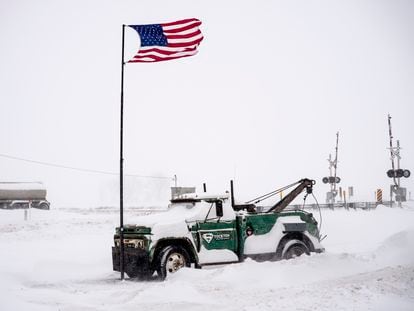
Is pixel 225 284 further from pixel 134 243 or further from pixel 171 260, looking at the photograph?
pixel 134 243

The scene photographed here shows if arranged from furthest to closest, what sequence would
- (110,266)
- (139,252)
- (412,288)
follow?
(110,266) < (139,252) < (412,288)

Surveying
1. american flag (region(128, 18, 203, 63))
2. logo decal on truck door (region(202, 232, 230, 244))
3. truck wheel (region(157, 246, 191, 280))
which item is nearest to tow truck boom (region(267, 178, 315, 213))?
logo decal on truck door (region(202, 232, 230, 244))

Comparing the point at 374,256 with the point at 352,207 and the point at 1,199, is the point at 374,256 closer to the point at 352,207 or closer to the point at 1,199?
the point at 352,207

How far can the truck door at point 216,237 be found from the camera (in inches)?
448

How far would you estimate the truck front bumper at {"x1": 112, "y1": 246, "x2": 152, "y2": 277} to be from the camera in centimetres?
1089

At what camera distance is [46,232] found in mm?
21969

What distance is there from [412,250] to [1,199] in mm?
44075

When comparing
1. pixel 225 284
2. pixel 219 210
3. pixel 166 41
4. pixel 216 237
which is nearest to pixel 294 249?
Answer: pixel 216 237

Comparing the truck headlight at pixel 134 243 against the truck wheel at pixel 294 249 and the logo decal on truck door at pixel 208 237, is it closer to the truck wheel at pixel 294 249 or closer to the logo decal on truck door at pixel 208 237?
the logo decal on truck door at pixel 208 237

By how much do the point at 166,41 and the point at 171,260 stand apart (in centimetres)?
614

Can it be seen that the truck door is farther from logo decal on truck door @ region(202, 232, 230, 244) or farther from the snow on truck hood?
the snow on truck hood

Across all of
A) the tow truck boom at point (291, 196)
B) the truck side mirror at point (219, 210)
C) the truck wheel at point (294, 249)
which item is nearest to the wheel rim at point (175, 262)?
the truck side mirror at point (219, 210)

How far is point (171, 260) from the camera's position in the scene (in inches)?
432

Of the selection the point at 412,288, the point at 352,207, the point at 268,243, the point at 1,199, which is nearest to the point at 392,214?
the point at 352,207
